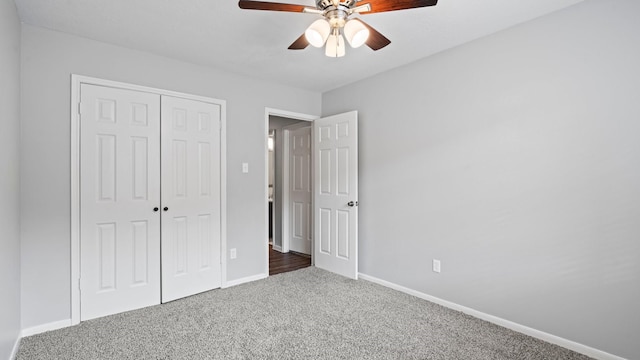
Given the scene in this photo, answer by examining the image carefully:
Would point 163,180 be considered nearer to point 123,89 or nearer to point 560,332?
point 123,89

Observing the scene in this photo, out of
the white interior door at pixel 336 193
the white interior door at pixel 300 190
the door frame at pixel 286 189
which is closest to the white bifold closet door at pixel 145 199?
the white interior door at pixel 336 193

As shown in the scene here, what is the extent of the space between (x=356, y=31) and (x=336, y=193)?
7.38ft

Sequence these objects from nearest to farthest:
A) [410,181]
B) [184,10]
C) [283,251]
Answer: [184,10] → [410,181] → [283,251]

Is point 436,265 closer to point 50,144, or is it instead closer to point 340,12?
point 340,12

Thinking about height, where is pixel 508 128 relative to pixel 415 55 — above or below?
below

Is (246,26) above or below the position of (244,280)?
above

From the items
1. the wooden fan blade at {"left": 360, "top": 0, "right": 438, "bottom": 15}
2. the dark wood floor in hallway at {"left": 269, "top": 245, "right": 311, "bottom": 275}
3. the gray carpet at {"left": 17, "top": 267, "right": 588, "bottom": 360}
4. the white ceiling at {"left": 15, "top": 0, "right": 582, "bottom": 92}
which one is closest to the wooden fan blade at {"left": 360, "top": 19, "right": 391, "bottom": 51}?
the wooden fan blade at {"left": 360, "top": 0, "right": 438, "bottom": 15}

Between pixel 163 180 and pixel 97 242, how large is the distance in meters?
0.74

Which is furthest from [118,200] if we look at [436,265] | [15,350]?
[436,265]

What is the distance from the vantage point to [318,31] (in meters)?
1.82

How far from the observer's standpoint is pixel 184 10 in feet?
7.14

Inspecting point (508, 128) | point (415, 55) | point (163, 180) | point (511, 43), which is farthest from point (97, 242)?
point (511, 43)

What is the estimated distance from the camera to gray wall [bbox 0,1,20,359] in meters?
1.79

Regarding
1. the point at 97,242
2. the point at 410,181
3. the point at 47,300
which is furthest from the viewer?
the point at 410,181
